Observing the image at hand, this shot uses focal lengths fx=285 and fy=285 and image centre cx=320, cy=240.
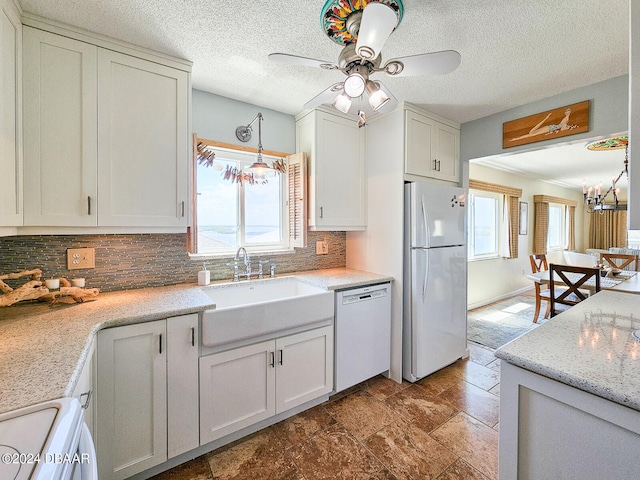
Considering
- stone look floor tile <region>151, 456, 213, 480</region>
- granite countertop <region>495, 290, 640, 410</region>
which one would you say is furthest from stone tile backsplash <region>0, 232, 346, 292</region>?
granite countertop <region>495, 290, 640, 410</region>

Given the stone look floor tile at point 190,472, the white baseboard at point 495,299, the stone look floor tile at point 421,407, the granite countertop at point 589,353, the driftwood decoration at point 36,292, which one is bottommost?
the stone look floor tile at point 190,472

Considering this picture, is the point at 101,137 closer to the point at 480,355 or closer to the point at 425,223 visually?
the point at 425,223

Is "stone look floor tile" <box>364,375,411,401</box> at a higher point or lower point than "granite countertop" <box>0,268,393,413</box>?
lower

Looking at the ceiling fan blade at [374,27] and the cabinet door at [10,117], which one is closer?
the ceiling fan blade at [374,27]

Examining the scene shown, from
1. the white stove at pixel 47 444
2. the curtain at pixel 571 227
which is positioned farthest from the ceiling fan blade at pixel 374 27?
the curtain at pixel 571 227

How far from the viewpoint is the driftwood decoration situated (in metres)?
1.36

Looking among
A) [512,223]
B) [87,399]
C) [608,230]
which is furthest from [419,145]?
[608,230]

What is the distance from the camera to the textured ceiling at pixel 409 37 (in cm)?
135

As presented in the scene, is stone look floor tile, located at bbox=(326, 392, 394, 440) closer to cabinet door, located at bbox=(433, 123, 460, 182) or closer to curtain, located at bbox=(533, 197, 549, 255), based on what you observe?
cabinet door, located at bbox=(433, 123, 460, 182)

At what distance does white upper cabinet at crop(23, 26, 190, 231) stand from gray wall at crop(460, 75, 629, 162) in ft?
8.22

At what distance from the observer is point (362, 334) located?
2301 millimetres

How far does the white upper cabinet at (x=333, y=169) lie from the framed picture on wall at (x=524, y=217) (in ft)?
14.1

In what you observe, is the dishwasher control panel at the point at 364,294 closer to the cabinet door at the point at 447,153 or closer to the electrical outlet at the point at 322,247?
the electrical outlet at the point at 322,247

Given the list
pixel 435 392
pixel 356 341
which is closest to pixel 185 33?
pixel 356 341
